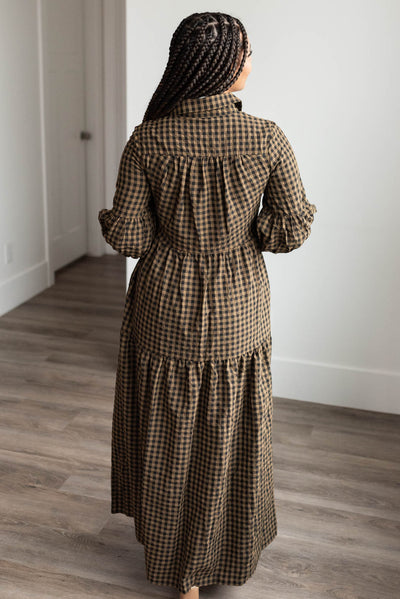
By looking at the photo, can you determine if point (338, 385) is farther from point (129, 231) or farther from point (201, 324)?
point (129, 231)

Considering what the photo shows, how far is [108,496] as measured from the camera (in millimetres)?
2168

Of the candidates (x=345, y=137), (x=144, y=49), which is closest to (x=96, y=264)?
(x=144, y=49)

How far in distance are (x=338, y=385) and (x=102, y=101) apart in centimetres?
298

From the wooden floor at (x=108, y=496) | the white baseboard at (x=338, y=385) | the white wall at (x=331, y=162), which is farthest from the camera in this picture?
the white baseboard at (x=338, y=385)

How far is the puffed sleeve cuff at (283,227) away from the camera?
4.77ft

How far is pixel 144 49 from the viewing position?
2611 millimetres

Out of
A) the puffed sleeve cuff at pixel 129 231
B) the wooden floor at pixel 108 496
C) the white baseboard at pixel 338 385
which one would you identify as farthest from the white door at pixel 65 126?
the puffed sleeve cuff at pixel 129 231

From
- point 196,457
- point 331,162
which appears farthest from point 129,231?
point 331,162

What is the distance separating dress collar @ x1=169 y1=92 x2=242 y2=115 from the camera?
138 cm

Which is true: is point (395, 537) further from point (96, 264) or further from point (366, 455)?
point (96, 264)

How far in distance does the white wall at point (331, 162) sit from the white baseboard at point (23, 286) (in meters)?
1.51

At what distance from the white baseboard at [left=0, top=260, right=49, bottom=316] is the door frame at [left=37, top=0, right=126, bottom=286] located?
→ 0.10 meters

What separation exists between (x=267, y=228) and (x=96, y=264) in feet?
11.3

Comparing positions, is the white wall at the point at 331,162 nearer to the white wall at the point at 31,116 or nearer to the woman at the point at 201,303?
the woman at the point at 201,303
